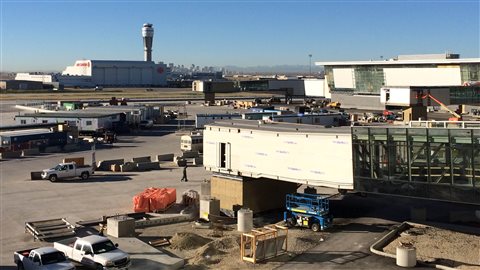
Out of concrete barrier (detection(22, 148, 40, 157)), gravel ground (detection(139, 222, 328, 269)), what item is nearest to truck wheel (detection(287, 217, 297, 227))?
gravel ground (detection(139, 222, 328, 269))

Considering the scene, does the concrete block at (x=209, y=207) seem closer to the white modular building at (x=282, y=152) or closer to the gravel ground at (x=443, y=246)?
the white modular building at (x=282, y=152)

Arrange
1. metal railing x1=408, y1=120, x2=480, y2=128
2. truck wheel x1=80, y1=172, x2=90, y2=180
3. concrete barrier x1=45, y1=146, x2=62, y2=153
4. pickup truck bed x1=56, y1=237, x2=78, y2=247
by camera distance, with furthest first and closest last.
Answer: concrete barrier x1=45, y1=146, x2=62, y2=153 < truck wheel x1=80, y1=172, x2=90, y2=180 < metal railing x1=408, y1=120, x2=480, y2=128 < pickup truck bed x1=56, y1=237, x2=78, y2=247

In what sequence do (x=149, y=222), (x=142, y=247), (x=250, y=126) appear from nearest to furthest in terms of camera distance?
(x=142, y=247), (x=149, y=222), (x=250, y=126)

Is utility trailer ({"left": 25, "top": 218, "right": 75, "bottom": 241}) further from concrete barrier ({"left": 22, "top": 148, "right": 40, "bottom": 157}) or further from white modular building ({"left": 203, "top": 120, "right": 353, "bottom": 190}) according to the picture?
concrete barrier ({"left": 22, "top": 148, "right": 40, "bottom": 157})

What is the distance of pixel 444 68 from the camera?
110m

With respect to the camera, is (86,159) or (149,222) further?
(86,159)

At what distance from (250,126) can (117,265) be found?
13.3 meters

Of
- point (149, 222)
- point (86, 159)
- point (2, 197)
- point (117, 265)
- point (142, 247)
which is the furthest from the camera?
point (86, 159)

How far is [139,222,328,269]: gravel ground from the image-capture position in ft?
75.6

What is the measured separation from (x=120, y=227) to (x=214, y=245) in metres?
5.46

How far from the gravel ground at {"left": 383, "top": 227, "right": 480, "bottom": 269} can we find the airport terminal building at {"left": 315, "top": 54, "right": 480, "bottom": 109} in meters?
73.4

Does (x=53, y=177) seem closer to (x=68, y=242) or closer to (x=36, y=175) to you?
(x=36, y=175)

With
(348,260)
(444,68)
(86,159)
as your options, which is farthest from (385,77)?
(348,260)

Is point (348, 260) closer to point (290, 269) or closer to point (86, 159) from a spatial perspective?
point (290, 269)
